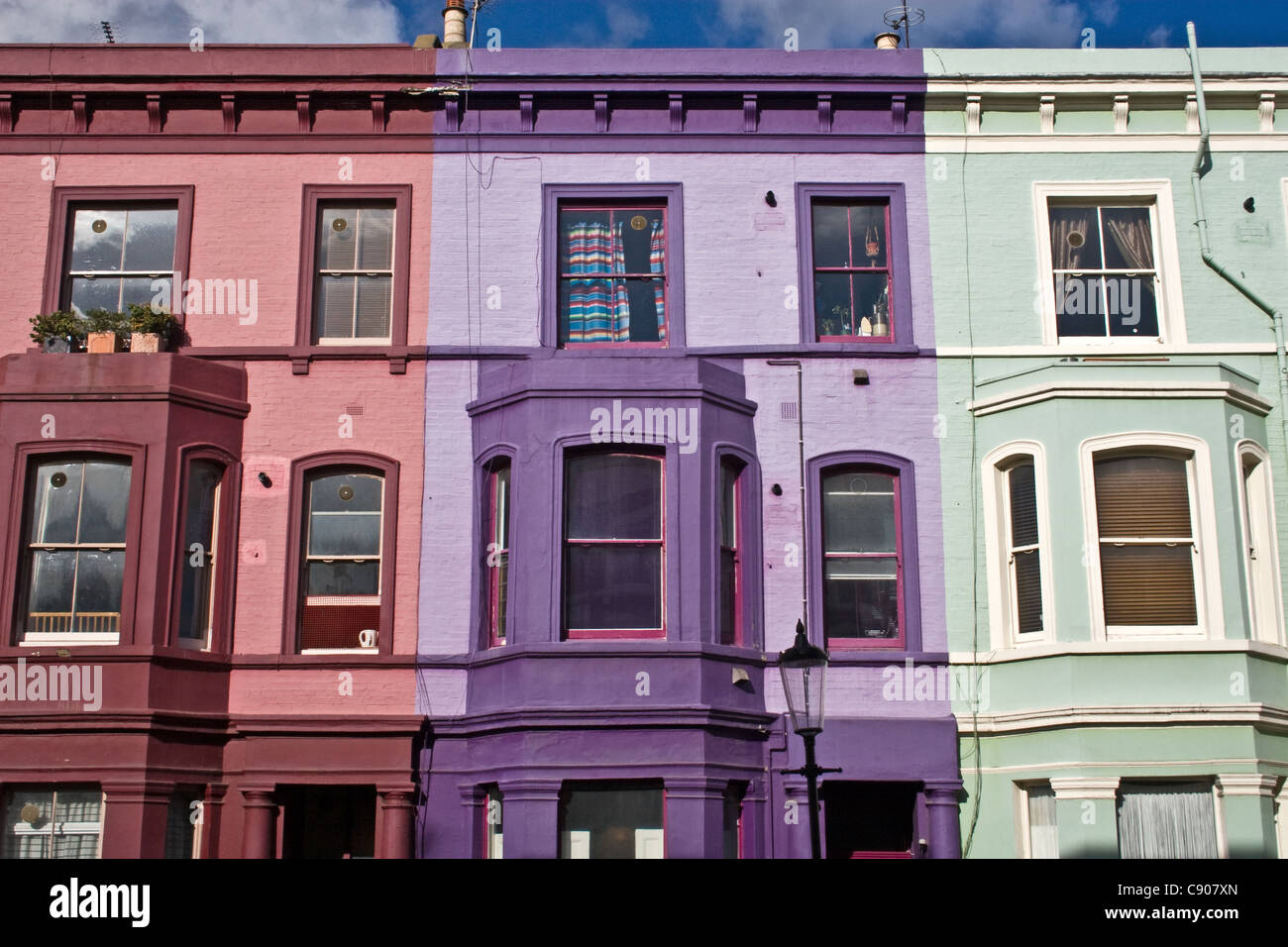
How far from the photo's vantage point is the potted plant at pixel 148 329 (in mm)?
16516

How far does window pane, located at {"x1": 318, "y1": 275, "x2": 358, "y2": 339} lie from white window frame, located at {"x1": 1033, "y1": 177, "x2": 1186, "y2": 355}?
778 cm

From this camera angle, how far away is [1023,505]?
645 inches

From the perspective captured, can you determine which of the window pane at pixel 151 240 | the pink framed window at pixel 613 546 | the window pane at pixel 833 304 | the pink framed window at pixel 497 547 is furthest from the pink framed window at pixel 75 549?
the window pane at pixel 833 304

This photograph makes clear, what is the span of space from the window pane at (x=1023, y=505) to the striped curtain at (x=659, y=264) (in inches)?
164

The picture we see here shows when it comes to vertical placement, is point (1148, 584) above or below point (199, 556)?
below

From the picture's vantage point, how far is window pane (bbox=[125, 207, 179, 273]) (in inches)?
682

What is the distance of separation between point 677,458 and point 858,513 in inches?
86.5

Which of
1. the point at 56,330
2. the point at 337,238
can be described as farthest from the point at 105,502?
the point at 337,238

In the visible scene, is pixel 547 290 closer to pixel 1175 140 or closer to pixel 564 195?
pixel 564 195

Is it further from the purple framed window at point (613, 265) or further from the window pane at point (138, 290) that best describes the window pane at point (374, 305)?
the window pane at point (138, 290)

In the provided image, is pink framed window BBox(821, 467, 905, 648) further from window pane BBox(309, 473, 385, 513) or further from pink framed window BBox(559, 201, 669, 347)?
window pane BBox(309, 473, 385, 513)

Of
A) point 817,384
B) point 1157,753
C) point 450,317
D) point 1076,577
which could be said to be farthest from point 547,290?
point 1157,753

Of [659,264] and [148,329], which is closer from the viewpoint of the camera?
[148,329]

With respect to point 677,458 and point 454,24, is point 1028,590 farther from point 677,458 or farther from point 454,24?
point 454,24
